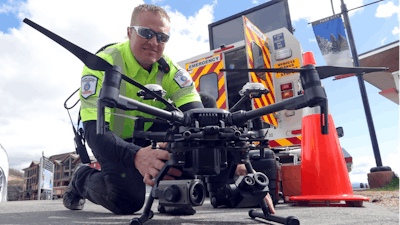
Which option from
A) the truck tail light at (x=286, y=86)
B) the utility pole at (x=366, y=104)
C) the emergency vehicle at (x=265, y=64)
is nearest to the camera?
the emergency vehicle at (x=265, y=64)

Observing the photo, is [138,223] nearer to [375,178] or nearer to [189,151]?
[189,151]

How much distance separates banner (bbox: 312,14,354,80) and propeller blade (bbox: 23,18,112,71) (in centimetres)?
827

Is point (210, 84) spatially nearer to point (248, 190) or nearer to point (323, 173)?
point (323, 173)

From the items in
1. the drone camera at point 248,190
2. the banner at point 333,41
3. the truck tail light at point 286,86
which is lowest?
the drone camera at point 248,190

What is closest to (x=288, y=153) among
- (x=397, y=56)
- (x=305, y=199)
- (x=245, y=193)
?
(x=305, y=199)

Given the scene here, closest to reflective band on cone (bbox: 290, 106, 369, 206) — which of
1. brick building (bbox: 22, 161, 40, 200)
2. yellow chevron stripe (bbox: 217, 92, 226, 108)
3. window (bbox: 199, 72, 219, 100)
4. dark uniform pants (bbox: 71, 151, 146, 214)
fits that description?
dark uniform pants (bbox: 71, 151, 146, 214)

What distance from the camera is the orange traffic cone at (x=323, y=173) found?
98.7 inches

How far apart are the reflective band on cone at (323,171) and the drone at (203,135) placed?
1.53 metres

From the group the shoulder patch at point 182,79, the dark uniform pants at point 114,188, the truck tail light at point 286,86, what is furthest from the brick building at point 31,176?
the shoulder patch at point 182,79

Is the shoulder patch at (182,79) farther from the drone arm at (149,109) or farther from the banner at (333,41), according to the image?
the banner at (333,41)

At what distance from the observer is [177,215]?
76.0 inches

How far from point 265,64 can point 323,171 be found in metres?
2.42

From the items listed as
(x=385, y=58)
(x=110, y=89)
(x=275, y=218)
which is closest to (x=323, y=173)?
(x=275, y=218)

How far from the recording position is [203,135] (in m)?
1.06
